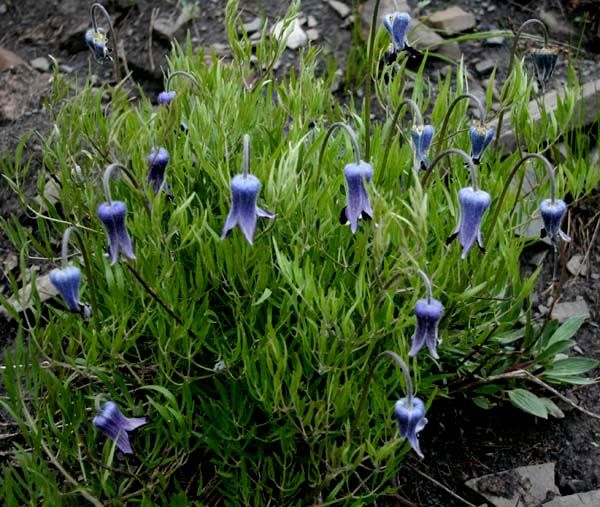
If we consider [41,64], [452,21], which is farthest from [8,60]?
[452,21]

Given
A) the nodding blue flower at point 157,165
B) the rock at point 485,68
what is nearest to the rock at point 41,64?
the rock at point 485,68

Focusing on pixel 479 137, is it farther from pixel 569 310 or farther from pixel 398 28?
pixel 569 310

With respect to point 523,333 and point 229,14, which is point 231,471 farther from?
point 229,14

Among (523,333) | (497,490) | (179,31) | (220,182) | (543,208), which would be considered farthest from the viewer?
(179,31)

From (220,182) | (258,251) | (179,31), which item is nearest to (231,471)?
(258,251)

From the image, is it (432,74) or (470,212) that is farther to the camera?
(432,74)

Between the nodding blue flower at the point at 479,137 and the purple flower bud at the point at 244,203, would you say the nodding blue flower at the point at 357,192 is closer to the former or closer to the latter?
the purple flower bud at the point at 244,203

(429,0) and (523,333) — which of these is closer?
(523,333)

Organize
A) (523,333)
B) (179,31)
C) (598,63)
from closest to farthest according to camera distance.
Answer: (523,333) < (598,63) < (179,31)
